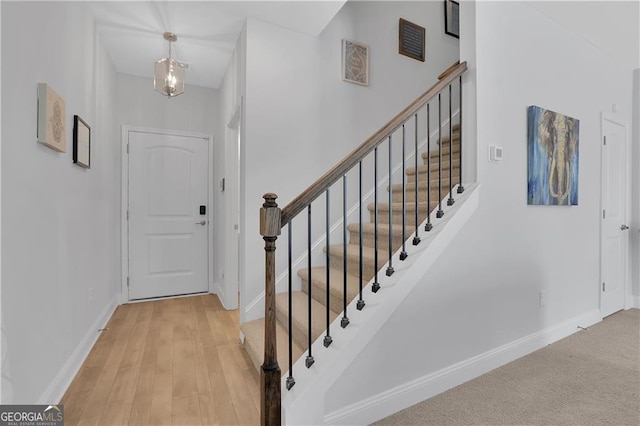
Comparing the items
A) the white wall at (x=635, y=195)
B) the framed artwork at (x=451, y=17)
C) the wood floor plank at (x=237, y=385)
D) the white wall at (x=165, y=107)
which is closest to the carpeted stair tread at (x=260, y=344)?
the wood floor plank at (x=237, y=385)

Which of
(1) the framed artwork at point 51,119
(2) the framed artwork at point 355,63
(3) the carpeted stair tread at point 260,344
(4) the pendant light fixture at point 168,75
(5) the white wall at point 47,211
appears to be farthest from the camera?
(2) the framed artwork at point 355,63

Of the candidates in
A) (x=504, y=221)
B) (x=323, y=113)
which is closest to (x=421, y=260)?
(x=504, y=221)

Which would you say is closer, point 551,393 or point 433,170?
point 551,393

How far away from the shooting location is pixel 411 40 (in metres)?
3.49

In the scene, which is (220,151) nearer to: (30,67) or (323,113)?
(323,113)

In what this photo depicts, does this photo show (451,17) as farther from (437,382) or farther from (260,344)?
(260,344)

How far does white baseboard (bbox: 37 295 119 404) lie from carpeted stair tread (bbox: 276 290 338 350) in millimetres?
1332

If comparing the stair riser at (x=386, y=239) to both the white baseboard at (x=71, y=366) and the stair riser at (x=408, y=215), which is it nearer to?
the stair riser at (x=408, y=215)

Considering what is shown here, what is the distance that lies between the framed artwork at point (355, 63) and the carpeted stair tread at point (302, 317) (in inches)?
80.7

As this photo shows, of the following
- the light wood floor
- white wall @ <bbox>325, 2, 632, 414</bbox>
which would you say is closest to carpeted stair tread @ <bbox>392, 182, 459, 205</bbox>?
white wall @ <bbox>325, 2, 632, 414</bbox>

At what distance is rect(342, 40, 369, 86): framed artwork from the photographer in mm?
3041

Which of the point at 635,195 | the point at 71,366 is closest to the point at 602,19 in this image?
the point at 635,195

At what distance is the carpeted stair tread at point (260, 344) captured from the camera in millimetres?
1920

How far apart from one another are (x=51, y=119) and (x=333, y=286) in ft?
6.18
